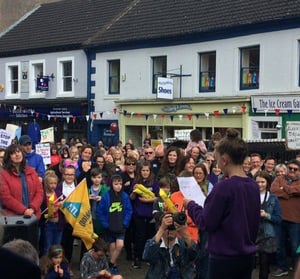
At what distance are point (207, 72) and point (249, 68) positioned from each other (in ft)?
6.11

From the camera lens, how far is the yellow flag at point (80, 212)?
787 centimetres

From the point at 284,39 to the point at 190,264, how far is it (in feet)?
41.8

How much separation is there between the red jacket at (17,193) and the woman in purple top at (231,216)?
3632mm

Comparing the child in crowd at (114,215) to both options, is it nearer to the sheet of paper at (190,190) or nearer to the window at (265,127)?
the sheet of paper at (190,190)

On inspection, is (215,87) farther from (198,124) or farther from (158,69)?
(158,69)

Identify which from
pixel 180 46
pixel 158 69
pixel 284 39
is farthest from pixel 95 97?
pixel 284 39

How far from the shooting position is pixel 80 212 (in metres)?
7.91

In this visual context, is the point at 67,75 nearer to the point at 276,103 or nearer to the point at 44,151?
the point at 276,103

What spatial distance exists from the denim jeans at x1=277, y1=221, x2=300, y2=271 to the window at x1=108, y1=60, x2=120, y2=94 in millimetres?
15689

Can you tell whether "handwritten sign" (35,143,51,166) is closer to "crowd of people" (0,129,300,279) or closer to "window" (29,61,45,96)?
"crowd of people" (0,129,300,279)

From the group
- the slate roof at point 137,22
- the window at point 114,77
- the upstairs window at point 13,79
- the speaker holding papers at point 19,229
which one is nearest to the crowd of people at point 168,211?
the speaker holding papers at point 19,229

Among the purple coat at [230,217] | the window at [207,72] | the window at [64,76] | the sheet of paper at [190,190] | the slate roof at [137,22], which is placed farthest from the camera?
the window at [64,76]

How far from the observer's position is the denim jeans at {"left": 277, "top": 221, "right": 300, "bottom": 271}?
8.47 metres

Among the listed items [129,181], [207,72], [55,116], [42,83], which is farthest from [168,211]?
[42,83]
